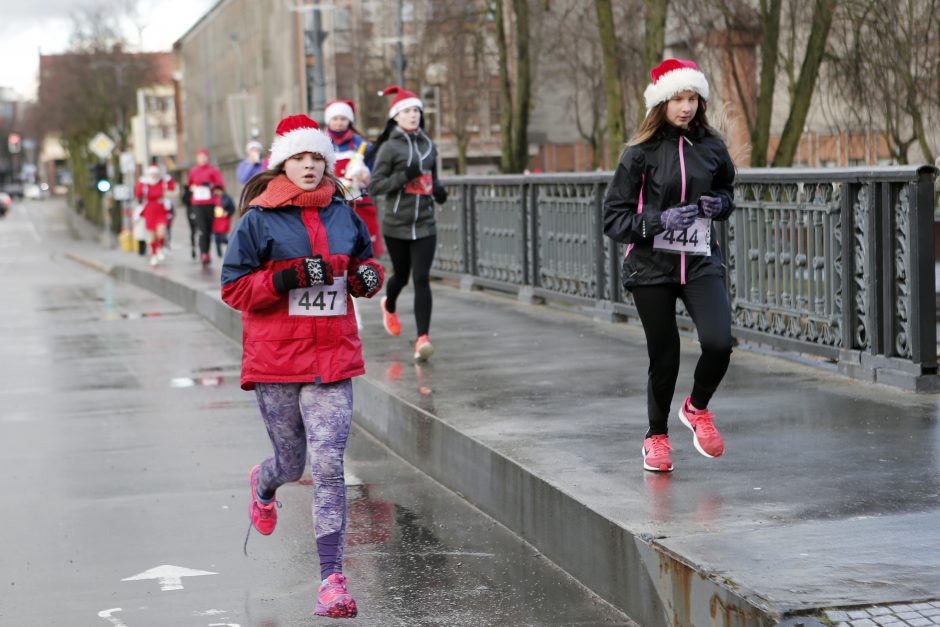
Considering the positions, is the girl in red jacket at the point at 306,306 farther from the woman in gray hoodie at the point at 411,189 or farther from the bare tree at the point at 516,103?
the bare tree at the point at 516,103

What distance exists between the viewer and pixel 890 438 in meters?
7.73

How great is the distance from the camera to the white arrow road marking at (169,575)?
6602 millimetres

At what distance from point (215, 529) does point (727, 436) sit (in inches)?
96.8

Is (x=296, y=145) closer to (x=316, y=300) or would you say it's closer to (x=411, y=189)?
(x=316, y=300)

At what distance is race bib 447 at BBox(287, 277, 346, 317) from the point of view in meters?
6.21

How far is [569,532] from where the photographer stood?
21.7 feet

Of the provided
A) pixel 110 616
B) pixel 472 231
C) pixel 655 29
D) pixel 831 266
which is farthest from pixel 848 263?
pixel 655 29

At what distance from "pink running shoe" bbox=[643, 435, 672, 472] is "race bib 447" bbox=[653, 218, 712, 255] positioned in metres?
0.80

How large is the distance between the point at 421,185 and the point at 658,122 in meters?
4.62

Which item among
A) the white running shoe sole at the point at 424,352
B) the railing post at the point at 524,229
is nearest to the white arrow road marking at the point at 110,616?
the white running shoe sole at the point at 424,352

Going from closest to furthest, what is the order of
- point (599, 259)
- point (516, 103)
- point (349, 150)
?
point (349, 150) < point (599, 259) < point (516, 103)

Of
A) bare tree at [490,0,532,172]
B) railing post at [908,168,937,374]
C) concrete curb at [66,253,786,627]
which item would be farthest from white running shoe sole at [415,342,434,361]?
bare tree at [490,0,532,172]

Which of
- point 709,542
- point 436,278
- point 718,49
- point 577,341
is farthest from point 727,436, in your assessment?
point 718,49

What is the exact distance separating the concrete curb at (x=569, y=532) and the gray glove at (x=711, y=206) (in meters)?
1.31
